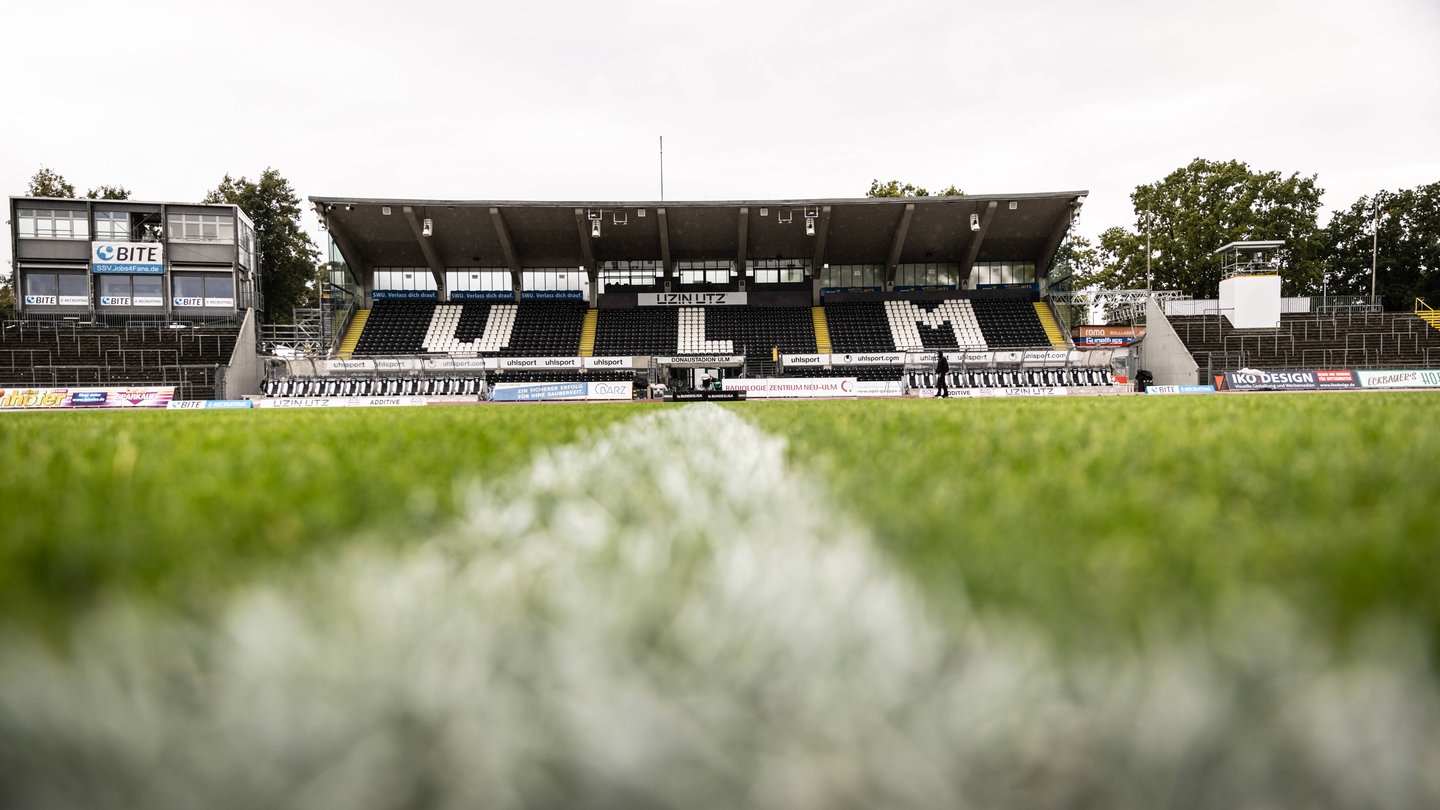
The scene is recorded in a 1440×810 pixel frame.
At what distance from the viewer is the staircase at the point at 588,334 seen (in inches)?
1278

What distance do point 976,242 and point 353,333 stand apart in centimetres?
3003

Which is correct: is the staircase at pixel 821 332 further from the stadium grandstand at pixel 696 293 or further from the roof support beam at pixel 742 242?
the roof support beam at pixel 742 242

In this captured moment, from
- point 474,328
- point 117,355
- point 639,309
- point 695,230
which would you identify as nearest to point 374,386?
point 474,328

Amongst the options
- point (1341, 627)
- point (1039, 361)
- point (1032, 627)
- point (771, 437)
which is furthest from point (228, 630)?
point (1039, 361)

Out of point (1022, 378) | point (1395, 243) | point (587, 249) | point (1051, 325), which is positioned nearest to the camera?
point (1022, 378)

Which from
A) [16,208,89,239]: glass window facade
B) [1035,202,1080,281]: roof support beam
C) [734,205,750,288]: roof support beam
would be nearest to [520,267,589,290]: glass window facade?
[734,205,750,288]: roof support beam

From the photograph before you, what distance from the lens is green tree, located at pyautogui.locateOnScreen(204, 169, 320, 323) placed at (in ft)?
147

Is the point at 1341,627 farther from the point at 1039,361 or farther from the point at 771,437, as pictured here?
the point at 1039,361

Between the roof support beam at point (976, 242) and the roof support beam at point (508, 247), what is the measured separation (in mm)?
21626

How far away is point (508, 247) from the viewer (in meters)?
33.2

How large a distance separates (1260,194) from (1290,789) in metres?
58.0

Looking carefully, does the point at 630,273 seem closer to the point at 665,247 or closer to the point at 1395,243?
the point at 665,247

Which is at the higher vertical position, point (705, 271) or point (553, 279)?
point (705, 271)

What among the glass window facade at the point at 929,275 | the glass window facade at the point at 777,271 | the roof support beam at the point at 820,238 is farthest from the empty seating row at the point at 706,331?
the glass window facade at the point at 929,275
